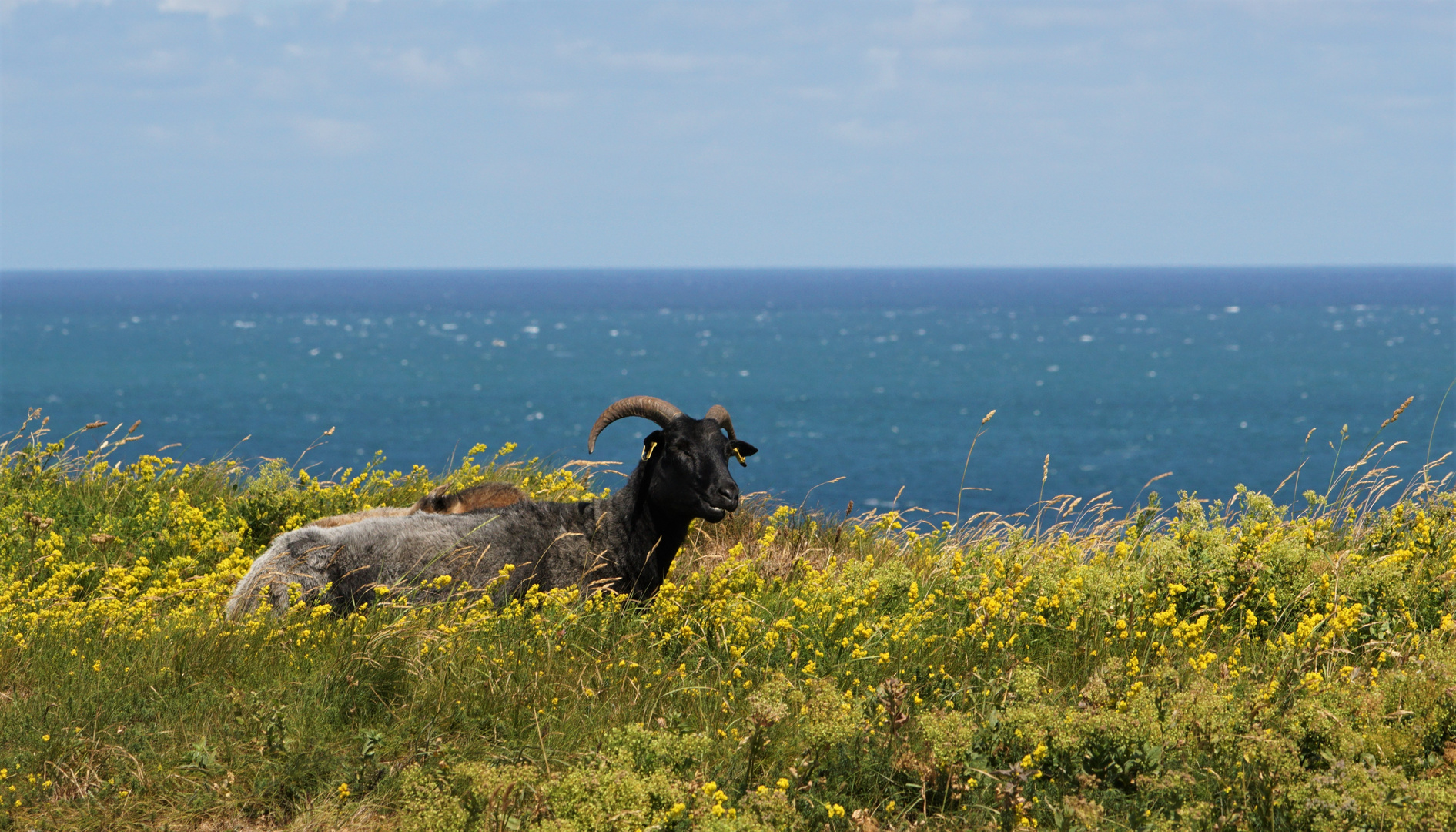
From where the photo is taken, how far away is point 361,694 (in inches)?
250

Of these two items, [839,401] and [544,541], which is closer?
[544,541]

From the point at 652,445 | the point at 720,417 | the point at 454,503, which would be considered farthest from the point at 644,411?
the point at 454,503

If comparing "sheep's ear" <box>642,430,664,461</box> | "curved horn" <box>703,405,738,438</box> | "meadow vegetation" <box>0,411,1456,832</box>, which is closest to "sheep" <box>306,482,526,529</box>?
"meadow vegetation" <box>0,411,1456,832</box>

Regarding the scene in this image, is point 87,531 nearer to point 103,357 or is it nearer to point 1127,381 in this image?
point 1127,381

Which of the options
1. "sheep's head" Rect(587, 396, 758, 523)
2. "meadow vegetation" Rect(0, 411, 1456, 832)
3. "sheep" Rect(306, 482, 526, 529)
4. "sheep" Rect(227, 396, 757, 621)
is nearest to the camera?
"meadow vegetation" Rect(0, 411, 1456, 832)

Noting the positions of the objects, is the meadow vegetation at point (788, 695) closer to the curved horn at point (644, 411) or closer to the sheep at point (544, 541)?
the sheep at point (544, 541)

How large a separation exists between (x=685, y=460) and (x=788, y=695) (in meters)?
4.28

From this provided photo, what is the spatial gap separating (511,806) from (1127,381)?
13514cm

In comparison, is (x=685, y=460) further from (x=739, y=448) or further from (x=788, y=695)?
(x=788, y=695)

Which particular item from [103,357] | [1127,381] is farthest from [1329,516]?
[103,357]

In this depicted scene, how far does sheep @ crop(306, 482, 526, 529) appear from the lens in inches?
424

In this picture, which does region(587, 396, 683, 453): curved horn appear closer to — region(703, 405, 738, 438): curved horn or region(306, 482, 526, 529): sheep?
region(703, 405, 738, 438): curved horn

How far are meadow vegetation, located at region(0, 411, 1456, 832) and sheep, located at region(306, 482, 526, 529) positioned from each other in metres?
1.21

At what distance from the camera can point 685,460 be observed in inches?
389
